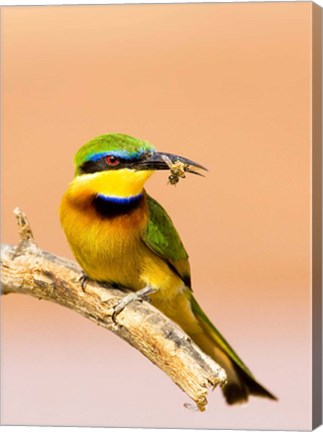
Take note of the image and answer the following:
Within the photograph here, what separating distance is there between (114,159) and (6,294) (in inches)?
32.4

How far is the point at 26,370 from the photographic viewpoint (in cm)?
428

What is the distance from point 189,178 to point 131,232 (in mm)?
313

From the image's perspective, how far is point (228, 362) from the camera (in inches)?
166

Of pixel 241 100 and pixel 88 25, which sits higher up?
pixel 88 25

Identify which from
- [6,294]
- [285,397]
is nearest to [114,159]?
[6,294]

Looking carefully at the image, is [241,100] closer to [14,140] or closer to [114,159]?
[114,159]

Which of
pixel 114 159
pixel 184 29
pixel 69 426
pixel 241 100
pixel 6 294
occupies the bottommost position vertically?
pixel 69 426

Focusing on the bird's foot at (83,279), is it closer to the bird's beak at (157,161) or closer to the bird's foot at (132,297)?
the bird's foot at (132,297)

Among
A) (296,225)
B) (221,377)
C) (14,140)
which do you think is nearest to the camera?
(221,377)

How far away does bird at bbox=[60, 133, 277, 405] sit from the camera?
155 inches

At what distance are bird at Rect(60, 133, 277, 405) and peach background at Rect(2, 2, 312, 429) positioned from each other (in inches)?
2.2

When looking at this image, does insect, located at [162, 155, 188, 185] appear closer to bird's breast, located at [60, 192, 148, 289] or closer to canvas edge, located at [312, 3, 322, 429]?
bird's breast, located at [60, 192, 148, 289]

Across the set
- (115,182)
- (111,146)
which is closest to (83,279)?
(115,182)

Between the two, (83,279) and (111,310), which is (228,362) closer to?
(111,310)
